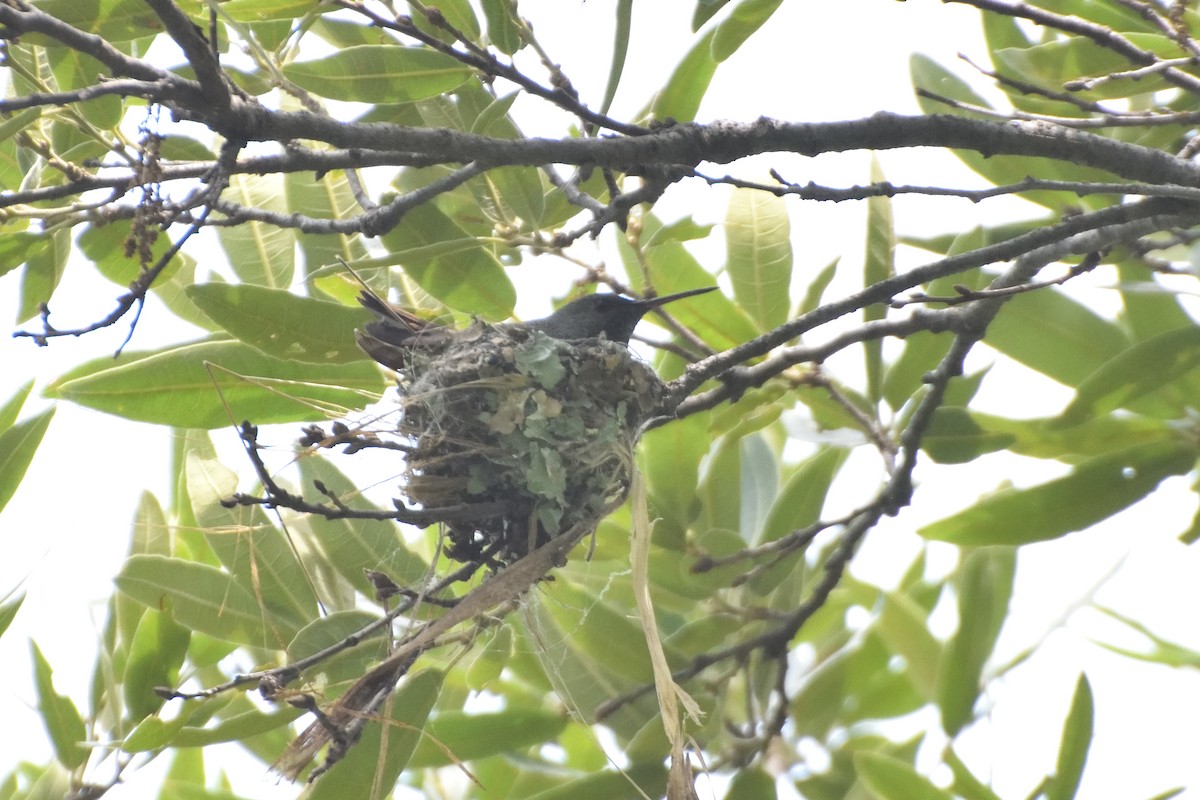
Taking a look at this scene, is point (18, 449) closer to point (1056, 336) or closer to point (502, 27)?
point (502, 27)

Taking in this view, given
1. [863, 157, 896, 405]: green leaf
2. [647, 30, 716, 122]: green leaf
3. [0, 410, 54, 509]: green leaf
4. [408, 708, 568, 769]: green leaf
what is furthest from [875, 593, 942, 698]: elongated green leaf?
[0, 410, 54, 509]: green leaf

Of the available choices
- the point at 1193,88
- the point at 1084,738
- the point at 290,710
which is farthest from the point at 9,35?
the point at 1084,738

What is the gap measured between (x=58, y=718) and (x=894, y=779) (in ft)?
7.71

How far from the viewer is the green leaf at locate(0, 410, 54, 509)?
3.01m

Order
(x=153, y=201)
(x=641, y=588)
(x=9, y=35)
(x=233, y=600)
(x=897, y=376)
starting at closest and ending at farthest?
(x=9, y=35)
(x=153, y=201)
(x=641, y=588)
(x=233, y=600)
(x=897, y=376)

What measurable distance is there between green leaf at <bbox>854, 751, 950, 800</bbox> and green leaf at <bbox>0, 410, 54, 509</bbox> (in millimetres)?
2464

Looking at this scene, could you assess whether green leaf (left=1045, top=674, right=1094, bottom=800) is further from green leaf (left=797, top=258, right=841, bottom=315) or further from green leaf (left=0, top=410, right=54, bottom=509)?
green leaf (left=0, top=410, right=54, bottom=509)

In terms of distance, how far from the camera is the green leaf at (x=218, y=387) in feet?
9.62

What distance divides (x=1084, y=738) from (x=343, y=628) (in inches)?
83.3

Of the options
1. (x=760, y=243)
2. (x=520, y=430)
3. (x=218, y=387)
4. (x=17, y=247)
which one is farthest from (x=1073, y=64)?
(x=17, y=247)

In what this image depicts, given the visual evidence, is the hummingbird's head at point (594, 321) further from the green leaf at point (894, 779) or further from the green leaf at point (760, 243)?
the green leaf at point (894, 779)

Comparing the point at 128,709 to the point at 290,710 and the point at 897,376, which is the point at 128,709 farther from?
the point at 897,376

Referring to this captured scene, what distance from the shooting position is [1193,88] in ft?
9.14

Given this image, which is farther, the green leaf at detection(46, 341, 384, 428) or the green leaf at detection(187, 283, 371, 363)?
the green leaf at detection(46, 341, 384, 428)
